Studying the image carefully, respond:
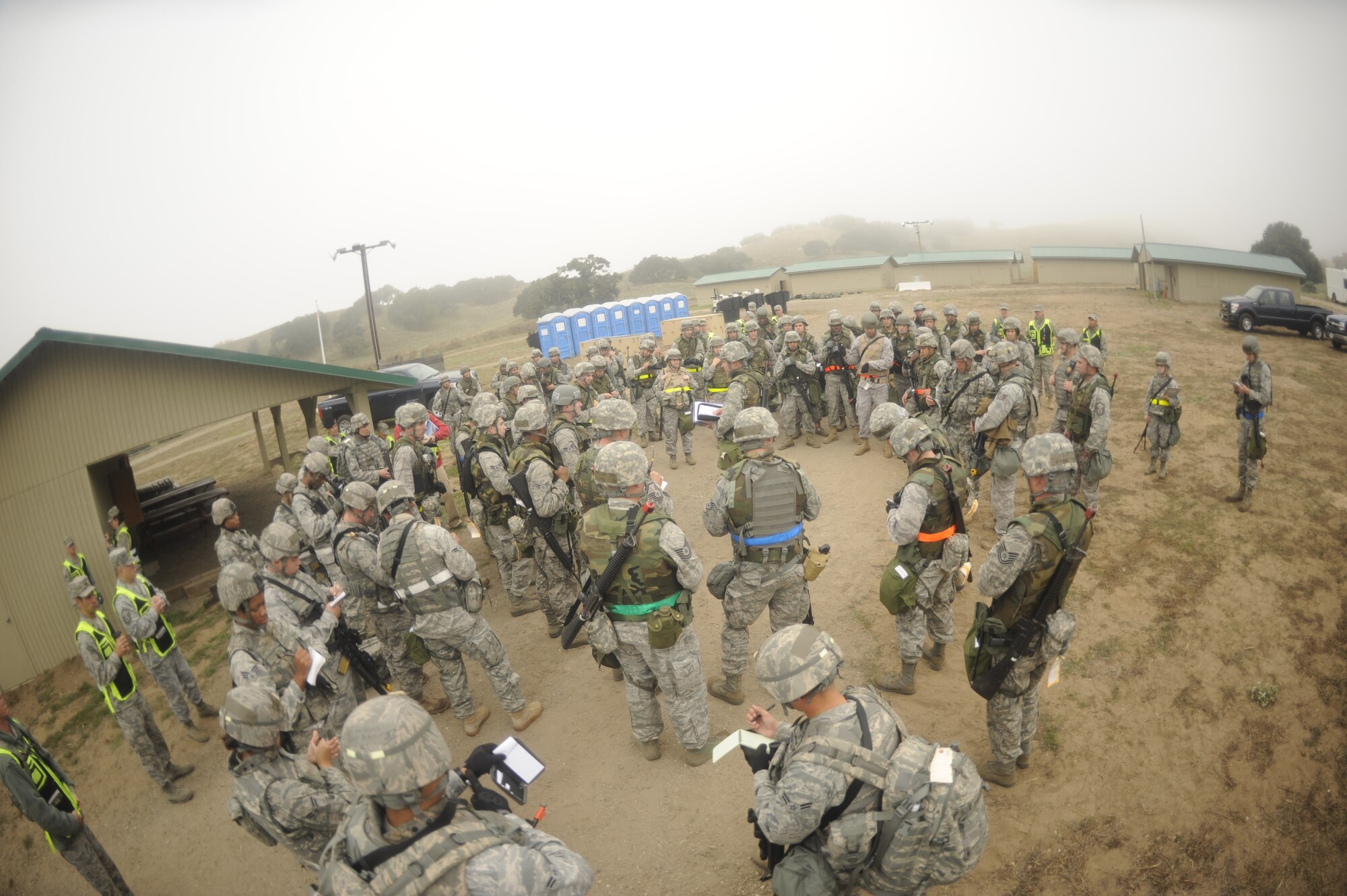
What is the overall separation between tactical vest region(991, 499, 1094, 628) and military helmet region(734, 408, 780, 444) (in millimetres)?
2020

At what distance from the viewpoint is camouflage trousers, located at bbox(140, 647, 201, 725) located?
275 inches

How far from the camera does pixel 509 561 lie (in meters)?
8.22

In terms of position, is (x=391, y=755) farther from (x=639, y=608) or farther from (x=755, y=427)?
(x=755, y=427)

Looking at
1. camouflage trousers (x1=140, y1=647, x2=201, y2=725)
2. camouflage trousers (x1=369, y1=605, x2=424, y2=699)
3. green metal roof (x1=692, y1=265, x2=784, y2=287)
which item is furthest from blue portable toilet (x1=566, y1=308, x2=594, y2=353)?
camouflage trousers (x1=369, y1=605, x2=424, y2=699)

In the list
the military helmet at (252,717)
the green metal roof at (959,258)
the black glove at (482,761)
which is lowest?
the military helmet at (252,717)

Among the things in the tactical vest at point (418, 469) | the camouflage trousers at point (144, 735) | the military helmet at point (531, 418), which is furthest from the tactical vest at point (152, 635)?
the military helmet at point (531, 418)

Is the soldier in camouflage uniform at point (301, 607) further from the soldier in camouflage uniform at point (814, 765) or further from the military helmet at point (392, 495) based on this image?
the soldier in camouflage uniform at point (814, 765)

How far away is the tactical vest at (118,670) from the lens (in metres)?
6.05

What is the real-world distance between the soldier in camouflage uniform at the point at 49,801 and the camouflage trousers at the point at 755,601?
5024mm

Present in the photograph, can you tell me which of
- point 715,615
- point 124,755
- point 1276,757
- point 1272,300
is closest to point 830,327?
point 715,615

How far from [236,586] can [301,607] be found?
31.4 inches

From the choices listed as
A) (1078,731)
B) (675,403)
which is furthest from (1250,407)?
(675,403)

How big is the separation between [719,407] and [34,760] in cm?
731

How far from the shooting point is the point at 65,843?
4.81 meters
